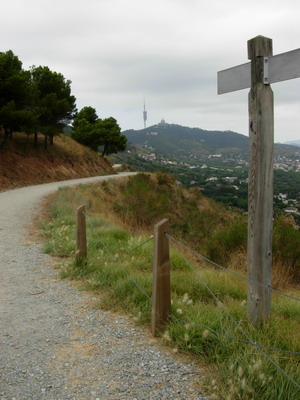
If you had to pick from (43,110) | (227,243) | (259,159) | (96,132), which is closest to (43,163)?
(43,110)

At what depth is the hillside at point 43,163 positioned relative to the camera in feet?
79.4

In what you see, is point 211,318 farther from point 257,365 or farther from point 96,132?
point 96,132

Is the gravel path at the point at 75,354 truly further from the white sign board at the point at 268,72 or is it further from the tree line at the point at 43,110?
the tree line at the point at 43,110

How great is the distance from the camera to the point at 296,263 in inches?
312

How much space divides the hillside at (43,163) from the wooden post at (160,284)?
61.7 feet

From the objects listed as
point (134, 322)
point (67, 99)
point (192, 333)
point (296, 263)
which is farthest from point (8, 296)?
point (67, 99)

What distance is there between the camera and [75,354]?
3.70 metres

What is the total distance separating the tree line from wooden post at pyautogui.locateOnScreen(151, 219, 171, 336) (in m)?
20.9

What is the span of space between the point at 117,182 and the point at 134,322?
2347cm

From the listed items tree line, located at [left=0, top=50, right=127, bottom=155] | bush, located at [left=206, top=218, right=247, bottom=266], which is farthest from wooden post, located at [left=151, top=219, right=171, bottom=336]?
tree line, located at [left=0, top=50, right=127, bottom=155]

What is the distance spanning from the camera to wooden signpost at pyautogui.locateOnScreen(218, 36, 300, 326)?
332 centimetres

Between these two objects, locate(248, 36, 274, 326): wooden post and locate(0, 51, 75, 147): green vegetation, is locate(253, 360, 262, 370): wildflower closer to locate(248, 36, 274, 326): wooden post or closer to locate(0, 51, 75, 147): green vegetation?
locate(248, 36, 274, 326): wooden post

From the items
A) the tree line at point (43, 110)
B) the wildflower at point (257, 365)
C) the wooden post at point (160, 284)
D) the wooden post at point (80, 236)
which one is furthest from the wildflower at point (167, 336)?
the tree line at point (43, 110)

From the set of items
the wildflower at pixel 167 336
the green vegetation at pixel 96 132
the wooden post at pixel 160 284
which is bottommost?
the wildflower at pixel 167 336
